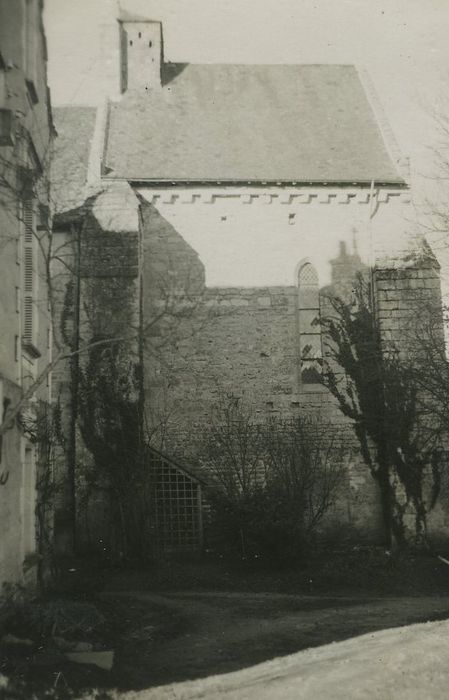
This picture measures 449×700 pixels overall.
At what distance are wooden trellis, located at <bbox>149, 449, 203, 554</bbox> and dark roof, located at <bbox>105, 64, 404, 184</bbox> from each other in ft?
23.0

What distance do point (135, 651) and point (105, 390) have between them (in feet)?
27.7

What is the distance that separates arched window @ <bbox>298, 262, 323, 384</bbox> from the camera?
17531 mm

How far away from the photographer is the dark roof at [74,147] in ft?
55.9

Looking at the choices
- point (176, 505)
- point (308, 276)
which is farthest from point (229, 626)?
point (308, 276)

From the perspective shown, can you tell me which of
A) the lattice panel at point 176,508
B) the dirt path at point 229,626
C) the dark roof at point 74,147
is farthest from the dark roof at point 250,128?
the dirt path at point 229,626

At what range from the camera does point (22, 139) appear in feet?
29.4

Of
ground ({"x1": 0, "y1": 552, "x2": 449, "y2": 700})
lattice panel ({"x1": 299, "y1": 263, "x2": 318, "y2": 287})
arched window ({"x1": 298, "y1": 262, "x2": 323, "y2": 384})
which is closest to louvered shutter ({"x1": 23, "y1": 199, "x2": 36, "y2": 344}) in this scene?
ground ({"x1": 0, "y1": 552, "x2": 449, "y2": 700})

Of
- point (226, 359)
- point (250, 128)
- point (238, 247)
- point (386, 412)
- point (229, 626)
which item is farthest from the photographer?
point (250, 128)

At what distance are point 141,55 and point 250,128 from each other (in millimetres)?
3965

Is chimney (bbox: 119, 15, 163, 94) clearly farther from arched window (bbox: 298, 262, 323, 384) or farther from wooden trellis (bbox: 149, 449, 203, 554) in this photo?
wooden trellis (bbox: 149, 449, 203, 554)

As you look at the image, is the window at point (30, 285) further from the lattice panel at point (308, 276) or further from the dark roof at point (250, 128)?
the lattice panel at point (308, 276)

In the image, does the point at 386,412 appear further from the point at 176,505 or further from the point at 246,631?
the point at 246,631

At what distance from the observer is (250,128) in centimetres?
1964

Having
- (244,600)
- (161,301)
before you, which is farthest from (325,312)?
(244,600)
